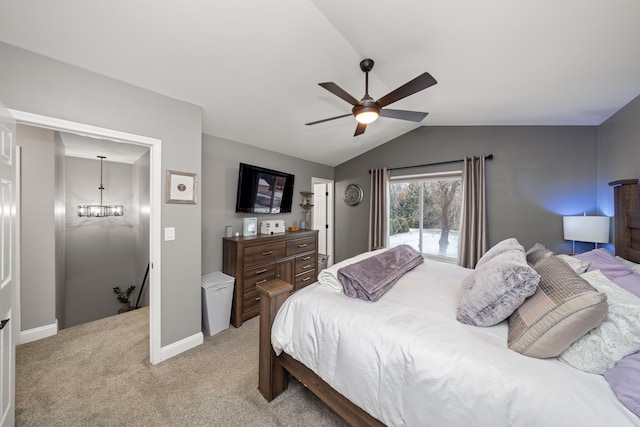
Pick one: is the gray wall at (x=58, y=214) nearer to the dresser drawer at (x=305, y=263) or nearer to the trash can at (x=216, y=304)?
the trash can at (x=216, y=304)

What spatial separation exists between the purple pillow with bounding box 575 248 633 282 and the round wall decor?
3.31m

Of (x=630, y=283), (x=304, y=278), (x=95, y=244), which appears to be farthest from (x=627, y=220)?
(x=95, y=244)

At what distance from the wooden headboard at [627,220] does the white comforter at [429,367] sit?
68.7 inches

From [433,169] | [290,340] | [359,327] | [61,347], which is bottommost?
[61,347]

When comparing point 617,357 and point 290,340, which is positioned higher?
point 617,357

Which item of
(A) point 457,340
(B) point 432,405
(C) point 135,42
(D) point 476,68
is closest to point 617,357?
(A) point 457,340

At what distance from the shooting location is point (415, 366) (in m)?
1.07

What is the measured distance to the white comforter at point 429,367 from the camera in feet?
2.75

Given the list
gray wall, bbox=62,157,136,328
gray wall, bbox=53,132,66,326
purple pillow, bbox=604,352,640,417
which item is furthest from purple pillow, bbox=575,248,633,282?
gray wall, bbox=62,157,136,328

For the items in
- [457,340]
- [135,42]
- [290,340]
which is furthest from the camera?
[135,42]

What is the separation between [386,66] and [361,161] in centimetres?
261

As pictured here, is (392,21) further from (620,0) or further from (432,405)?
(432,405)

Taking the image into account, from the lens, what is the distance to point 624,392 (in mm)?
797

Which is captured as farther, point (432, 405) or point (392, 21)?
point (392, 21)
